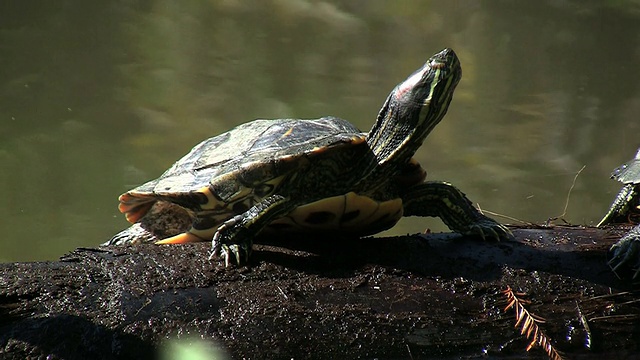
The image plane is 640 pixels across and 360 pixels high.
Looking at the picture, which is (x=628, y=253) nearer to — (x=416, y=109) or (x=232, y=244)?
(x=416, y=109)

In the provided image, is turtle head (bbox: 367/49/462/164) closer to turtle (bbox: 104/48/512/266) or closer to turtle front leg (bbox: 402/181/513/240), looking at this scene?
turtle (bbox: 104/48/512/266)

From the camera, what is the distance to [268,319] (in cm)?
186

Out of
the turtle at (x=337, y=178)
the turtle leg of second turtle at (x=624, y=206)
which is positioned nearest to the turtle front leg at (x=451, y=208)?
the turtle at (x=337, y=178)

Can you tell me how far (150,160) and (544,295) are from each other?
21.4 feet

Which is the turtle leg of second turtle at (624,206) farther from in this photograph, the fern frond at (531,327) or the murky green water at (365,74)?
the murky green water at (365,74)

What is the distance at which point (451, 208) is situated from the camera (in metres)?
2.48

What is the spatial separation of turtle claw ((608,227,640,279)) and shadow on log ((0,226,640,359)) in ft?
0.16

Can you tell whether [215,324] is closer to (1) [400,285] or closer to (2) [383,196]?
(1) [400,285]

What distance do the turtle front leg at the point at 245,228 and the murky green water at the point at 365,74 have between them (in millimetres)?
5370

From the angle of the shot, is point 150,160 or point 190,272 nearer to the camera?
point 190,272

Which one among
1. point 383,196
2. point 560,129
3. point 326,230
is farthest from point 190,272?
point 560,129

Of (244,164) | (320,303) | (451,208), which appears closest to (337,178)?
(244,164)

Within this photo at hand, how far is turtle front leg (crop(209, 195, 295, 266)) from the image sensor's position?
2.13 meters

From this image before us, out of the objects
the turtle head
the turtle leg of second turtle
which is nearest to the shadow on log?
the turtle head
